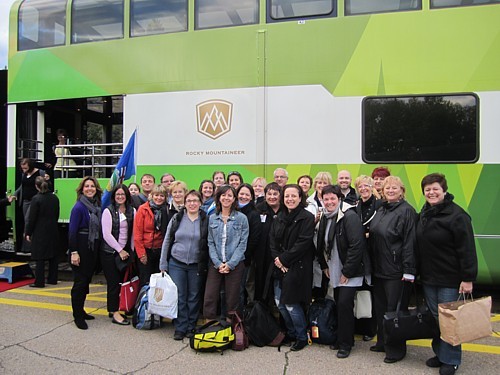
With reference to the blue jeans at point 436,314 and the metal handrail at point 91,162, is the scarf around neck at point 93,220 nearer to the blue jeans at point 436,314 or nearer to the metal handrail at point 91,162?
the metal handrail at point 91,162

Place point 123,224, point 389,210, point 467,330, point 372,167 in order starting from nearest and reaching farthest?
point 467,330
point 389,210
point 123,224
point 372,167

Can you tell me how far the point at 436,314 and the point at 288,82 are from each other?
3.34m

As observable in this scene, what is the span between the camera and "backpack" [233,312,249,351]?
4.03m

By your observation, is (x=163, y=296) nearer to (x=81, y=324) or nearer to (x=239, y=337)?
(x=239, y=337)

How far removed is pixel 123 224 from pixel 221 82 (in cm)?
235

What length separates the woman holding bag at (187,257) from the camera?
437cm

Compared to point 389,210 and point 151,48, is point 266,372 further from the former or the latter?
point 151,48

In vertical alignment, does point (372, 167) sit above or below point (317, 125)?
below

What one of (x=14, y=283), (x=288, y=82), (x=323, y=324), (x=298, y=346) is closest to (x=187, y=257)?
(x=298, y=346)

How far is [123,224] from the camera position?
4.86 metres

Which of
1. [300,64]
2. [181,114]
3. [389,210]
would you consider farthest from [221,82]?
[389,210]

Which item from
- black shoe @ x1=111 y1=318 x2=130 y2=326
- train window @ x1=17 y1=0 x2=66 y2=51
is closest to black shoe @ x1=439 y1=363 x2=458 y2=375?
black shoe @ x1=111 y1=318 x2=130 y2=326

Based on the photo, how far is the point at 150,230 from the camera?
15.4 feet

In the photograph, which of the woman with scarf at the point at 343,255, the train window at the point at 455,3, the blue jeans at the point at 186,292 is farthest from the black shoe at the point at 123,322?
the train window at the point at 455,3
